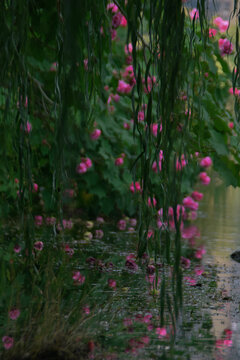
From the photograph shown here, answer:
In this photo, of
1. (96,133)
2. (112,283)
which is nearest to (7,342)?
(112,283)

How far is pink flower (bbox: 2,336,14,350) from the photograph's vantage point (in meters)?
2.30

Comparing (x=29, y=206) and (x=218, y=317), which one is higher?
(x=29, y=206)

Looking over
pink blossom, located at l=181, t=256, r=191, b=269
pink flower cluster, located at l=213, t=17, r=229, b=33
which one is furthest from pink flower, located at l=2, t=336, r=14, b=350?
pink flower cluster, located at l=213, t=17, r=229, b=33

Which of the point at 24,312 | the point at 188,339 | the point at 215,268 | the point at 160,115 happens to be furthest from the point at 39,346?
the point at 215,268

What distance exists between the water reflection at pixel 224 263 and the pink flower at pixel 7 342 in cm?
76

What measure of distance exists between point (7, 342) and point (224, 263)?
107 inches

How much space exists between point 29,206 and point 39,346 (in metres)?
0.48

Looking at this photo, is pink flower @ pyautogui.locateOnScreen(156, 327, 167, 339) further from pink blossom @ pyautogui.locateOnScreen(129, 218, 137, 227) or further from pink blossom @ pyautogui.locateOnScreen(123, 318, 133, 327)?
pink blossom @ pyautogui.locateOnScreen(129, 218, 137, 227)

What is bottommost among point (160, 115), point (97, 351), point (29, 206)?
point (97, 351)

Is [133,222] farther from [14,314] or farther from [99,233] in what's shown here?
[14,314]

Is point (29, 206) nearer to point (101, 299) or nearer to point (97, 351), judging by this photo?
point (97, 351)

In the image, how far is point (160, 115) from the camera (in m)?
2.20

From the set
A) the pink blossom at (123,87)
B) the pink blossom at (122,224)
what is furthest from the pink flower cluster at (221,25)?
the pink blossom at (122,224)

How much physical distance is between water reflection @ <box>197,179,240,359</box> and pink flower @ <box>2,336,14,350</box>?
76cm
